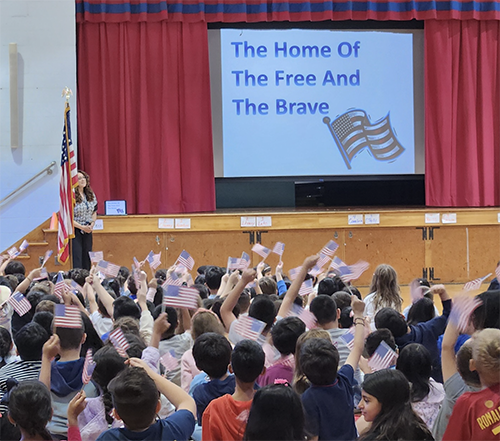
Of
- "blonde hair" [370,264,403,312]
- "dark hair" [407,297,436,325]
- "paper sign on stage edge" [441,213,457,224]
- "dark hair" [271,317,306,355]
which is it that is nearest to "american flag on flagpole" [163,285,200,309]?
"dark hair" [271,317,306,355]

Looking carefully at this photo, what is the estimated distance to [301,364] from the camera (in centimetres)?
237

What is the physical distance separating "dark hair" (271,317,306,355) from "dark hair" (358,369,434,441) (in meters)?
0.75

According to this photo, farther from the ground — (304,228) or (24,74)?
(24,74)

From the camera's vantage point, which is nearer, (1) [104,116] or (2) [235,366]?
(2) [235,366]

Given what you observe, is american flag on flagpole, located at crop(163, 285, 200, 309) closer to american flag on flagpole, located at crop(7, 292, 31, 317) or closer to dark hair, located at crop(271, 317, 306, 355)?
dark hair, located at crop(271, 317, 306, 355)

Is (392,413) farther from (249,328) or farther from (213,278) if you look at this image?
(213,278)

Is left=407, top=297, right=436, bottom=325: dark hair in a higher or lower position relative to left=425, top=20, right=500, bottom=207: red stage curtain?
lower

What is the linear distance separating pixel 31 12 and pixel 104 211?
110 inches

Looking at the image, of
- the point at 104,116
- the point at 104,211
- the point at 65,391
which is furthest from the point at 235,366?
the point at 104,116

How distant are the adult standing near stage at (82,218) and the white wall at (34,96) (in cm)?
191

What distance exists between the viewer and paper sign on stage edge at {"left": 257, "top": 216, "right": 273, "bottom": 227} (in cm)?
838

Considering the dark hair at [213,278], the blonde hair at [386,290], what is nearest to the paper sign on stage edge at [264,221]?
the dark hair at [213,278]

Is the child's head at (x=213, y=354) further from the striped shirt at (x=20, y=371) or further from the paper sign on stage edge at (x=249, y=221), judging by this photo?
the paper sign on stage edge at (x=249, y=221)

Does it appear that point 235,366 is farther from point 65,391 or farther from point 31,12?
point 31,12
